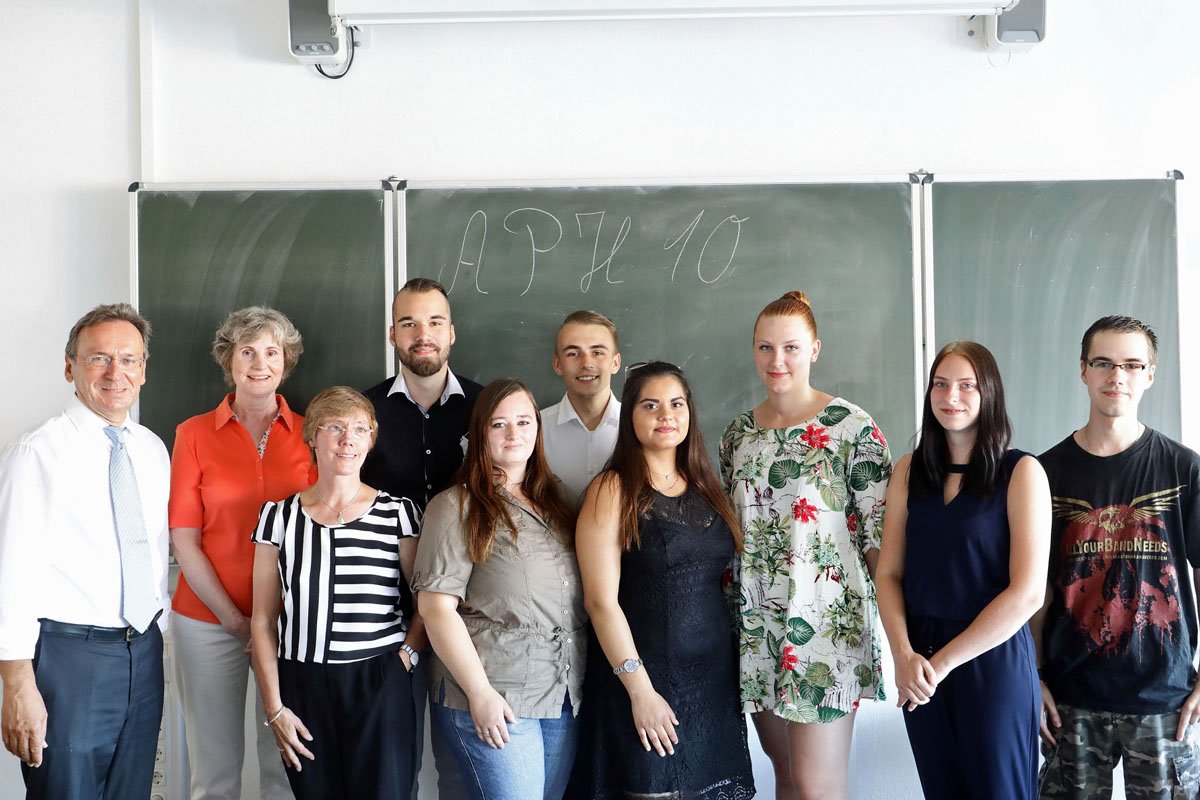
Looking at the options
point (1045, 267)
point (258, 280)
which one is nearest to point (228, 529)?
point (258, 280)

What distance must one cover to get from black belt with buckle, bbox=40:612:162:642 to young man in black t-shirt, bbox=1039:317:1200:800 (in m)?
2.38

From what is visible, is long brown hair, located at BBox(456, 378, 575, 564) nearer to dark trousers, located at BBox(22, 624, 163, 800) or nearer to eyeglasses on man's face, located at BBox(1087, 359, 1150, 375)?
dark trousers, located at BBox(22, 624, 163, 800)

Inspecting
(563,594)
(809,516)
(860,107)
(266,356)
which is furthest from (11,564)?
(860,107)

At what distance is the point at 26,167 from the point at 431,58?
59.2 inches

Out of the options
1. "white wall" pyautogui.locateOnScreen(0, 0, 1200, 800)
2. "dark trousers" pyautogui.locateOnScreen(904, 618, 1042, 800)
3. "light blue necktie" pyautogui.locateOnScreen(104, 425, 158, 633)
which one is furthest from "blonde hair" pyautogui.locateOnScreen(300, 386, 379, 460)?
"dark trousers" pyautogui.locateOnScreen(904, 618, 1042, 800)

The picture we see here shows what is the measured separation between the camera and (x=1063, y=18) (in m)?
3.09

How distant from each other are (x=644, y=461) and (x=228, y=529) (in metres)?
1.24

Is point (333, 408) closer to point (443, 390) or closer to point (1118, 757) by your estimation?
point (443, 390)

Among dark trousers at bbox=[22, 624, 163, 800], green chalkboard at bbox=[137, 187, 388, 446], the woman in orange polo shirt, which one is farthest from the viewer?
green chalkboard at bbox=[137, 187, 388, 446]

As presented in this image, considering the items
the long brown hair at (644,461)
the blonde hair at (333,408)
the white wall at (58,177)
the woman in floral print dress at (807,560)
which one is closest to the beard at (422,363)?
the blonde hair at (333,408)

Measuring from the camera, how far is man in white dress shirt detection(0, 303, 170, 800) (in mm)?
2049

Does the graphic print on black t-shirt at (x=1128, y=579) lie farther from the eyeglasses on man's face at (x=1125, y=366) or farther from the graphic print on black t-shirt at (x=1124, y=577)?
the eyeglasses on man's face at (x=1125, y=366)

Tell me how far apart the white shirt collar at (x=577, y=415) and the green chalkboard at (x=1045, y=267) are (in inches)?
48.2

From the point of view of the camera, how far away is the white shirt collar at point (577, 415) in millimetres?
2648
